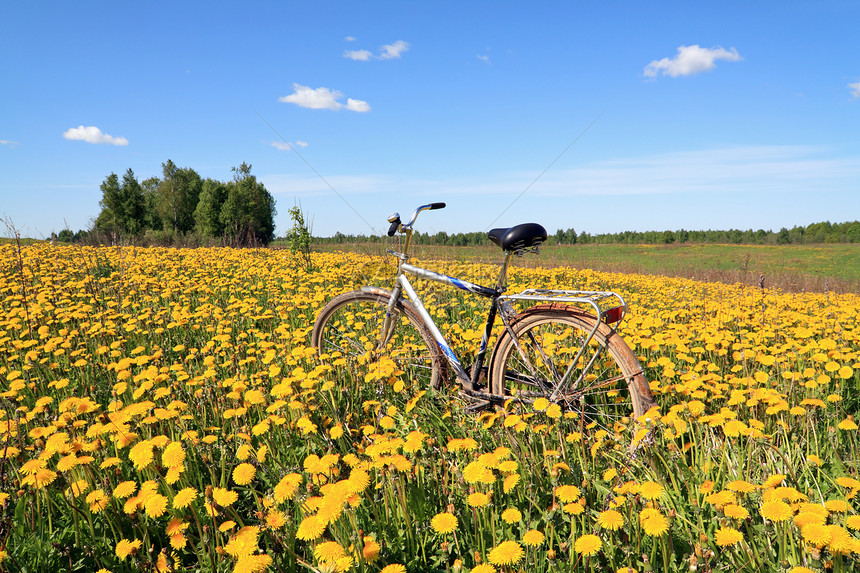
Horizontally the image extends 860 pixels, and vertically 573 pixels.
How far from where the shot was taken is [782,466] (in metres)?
1.89

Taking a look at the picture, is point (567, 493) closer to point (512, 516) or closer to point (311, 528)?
point (512, 516)

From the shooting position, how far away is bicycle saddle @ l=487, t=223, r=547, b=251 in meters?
2.65

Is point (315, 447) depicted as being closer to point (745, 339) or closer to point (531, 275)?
point (745, 339)

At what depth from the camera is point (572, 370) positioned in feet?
7.86

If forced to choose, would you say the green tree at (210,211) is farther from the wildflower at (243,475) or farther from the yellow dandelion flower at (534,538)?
the yellow dandelion flower at (534,538)

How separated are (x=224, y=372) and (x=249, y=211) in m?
53.6

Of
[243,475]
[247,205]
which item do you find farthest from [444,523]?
[247,205]

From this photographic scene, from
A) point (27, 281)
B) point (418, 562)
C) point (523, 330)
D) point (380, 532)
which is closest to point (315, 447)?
point (380, 532)

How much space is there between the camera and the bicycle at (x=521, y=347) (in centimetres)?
236

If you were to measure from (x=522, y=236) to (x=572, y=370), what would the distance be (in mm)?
810

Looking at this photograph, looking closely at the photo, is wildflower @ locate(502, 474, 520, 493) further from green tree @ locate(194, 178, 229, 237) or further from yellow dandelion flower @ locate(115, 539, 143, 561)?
green tree @ locate(194, 178, 229, 237)

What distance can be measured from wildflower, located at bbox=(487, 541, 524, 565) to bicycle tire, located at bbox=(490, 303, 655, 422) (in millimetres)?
1187

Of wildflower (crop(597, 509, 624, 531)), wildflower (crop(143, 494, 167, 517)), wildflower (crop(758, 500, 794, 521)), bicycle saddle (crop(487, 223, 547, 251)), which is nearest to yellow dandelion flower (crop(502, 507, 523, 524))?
wildflower (crop(597, 509, 624, 531))

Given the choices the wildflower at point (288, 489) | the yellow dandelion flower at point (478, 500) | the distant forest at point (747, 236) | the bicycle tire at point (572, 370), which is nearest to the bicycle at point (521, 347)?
the bicycle tire at point (572, 370)
